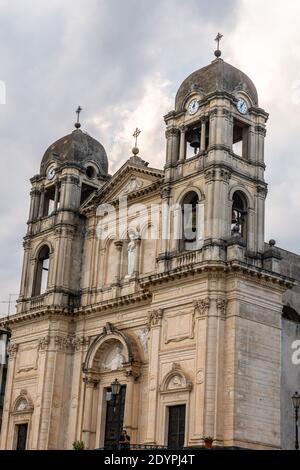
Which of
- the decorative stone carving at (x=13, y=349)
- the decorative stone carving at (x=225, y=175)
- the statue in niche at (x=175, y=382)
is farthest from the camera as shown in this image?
the decorative stone carving at (x=13, y=349)

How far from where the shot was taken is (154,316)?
3691 centimetres

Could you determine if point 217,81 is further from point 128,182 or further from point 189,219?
point 128,182

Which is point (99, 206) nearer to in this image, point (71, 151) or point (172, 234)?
point (71, 151)

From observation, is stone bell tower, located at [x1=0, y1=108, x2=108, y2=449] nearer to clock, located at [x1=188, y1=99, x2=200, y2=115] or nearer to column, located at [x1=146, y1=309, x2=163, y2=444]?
column, located at [x1=146, y1=309, x2=163, y2=444]

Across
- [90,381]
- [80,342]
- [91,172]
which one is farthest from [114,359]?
[91,172]

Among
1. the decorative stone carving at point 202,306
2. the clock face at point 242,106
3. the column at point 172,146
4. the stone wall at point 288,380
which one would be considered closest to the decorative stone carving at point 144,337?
the decorative stone carving at point 202,306

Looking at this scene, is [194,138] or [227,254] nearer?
[227,254]

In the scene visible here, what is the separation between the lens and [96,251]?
4416 centimetres

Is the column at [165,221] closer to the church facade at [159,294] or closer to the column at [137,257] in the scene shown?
the church facade at [159,294]

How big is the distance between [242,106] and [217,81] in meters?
1.66

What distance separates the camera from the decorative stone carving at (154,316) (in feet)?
120

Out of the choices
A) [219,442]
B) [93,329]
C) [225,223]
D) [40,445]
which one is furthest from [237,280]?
[40,445]

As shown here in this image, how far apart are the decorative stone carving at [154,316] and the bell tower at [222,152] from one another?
11.9 feet

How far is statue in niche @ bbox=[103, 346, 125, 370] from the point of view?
40109 millimetres
